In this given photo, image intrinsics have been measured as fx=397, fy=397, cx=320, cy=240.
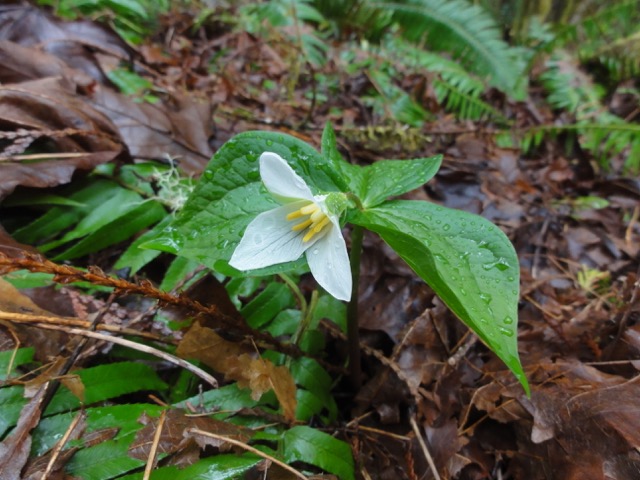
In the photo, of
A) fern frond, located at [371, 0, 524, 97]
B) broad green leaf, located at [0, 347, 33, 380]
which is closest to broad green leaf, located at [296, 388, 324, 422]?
broad green leaf, located at [0, 347, 33, 380]

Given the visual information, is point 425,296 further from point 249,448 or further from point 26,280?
point 26,280

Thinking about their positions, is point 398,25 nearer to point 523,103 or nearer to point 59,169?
point 523,103

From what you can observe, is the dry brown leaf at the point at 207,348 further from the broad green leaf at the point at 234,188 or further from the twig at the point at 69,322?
the broad green leaf at the point at 234,188

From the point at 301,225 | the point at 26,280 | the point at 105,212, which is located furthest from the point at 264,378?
the point at 105,212

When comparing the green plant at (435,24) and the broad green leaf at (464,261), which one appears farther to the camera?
the green plant at (435,24)

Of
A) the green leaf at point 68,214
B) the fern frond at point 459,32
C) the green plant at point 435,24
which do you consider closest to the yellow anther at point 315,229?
the green leaf at point 68,214
